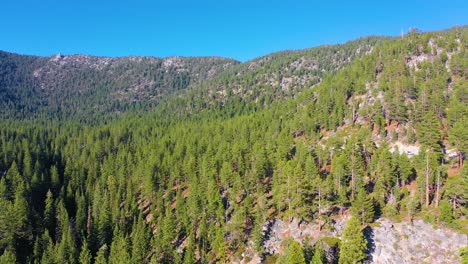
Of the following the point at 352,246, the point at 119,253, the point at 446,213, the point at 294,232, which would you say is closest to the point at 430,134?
the point at 446,213

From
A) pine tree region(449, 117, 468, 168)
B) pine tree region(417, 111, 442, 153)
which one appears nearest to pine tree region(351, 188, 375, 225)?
pine tree region(417, 111, 442, 153)

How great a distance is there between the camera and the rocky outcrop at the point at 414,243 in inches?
2147

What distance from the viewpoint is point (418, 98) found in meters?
99.1

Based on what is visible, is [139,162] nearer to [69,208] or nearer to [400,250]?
[69,208]

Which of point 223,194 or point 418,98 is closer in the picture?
point 223,194

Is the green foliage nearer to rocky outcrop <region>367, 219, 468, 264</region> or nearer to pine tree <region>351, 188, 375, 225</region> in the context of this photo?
rocky outcrop <region>367, 219, 468, 264</region>

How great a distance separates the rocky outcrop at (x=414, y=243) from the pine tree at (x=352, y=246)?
514 cm

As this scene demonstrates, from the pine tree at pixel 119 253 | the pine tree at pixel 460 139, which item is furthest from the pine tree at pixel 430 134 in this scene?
the pine tree at pixel 119 253

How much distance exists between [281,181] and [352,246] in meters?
26.8

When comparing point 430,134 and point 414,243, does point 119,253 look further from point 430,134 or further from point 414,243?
point 430,134

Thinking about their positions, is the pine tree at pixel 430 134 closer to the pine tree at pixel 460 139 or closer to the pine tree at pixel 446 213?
the pine tree at pixel 460 139

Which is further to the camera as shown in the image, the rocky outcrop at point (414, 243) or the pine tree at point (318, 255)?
the rocky outcrop at point (414, 243)

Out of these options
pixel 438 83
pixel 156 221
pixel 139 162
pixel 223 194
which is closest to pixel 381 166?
pixel 223 194

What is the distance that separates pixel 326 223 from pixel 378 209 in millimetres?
10627
